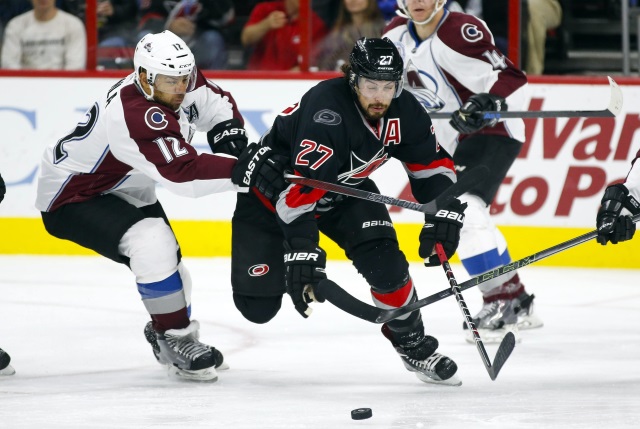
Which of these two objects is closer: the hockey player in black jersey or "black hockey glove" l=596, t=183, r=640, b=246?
the hockey player in black jersey

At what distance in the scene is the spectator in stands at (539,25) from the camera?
5.76m

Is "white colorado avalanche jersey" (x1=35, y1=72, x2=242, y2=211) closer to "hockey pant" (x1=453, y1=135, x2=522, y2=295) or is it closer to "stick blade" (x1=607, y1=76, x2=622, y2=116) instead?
"hockey pant" (x1=453, y1=135, x2=522, y2=295)

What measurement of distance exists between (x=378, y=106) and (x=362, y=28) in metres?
2.61

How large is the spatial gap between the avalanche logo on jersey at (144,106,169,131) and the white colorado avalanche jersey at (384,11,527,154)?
1304mm

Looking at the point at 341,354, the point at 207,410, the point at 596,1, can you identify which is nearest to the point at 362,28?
the point at 596,1

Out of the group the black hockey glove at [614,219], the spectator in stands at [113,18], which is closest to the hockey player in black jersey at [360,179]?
the black hockey glove at [614,219]

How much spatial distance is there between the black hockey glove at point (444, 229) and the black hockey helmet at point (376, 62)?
1.22 feet

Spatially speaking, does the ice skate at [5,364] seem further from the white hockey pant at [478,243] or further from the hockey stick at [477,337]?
the white hockey pant at [478,243]

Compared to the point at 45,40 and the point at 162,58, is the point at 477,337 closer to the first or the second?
the point at 162,58

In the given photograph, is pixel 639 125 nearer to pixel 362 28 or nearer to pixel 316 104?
pixel 362 28

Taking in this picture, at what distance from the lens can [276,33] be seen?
5.93m

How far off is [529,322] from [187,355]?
1.47 metres

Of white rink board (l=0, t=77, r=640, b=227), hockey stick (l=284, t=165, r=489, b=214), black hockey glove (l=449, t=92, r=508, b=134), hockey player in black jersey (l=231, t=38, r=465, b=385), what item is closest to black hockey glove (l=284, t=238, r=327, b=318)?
hockey player in black jersey (l=231, t=38, r=465, b=385)

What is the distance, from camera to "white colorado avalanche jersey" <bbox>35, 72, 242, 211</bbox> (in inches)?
133
